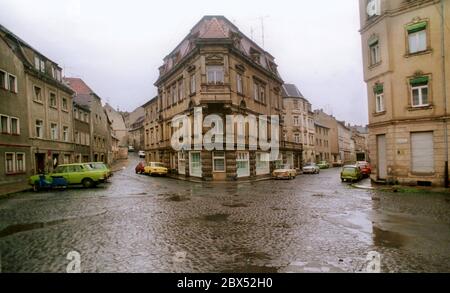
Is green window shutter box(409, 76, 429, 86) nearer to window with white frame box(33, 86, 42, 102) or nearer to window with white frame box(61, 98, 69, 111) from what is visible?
window with white frame box(33, 86, 42, 102)

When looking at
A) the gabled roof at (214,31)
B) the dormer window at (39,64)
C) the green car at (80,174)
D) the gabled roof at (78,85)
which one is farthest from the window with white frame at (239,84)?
the gabled roof at (78,85)

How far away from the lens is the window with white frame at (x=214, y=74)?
27.3m

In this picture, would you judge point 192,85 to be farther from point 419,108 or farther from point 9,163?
point 419,108

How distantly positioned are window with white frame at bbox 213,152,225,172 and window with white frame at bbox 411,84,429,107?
50.4 feet

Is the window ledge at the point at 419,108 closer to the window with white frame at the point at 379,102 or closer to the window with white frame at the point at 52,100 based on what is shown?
the window with white frame at the point at 379,102

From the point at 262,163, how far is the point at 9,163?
75.8 ft

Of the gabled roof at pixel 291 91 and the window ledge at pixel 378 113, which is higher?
the gabled roof at pixel 291 91

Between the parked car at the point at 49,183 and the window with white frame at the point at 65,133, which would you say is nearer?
the parked car at the point at 49,183

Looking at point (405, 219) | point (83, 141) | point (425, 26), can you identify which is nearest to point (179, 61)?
point (83, 141)

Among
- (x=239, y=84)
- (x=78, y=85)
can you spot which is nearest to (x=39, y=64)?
(x=78, y=85)

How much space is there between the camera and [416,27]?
18.8 meters

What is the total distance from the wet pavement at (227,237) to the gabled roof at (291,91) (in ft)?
154

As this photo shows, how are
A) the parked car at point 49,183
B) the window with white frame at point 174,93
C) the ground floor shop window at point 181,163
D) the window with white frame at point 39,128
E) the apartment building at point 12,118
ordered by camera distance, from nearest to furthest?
the parked car at point 49,183, the apartment building at point 12,118, the window with white frame at point 39,128, the ground floor shop window at point 181,163, the window with white frame at point 174,93

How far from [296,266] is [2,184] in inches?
890
